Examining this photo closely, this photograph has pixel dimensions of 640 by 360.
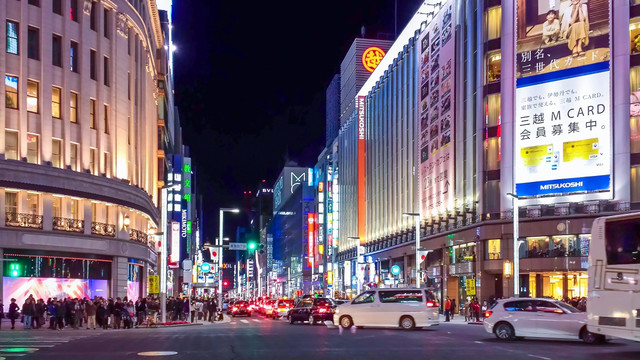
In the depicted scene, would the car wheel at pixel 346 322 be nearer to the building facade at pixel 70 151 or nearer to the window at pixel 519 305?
the window at pixel 519 305

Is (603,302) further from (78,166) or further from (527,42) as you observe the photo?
(527,42)

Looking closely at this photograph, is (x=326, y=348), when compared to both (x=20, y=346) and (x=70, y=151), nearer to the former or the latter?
(x=20, y=346)

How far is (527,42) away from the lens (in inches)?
2500

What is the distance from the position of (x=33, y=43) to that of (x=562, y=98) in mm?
37077

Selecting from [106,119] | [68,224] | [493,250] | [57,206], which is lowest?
[493,250]

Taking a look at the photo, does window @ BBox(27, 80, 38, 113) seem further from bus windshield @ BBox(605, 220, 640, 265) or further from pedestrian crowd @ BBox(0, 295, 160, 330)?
bus windshield @ BBox(605, 220, 640, 265)

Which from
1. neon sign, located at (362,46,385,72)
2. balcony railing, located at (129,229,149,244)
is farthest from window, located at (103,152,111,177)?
neon sign, located at (362,46,385,72)

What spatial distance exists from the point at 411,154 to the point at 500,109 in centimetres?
2252

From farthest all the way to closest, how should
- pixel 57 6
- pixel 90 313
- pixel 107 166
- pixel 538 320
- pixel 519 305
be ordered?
pixel 107 166, pixel 57 6, pixel 90 313, pixel 519 305, pixel 538 320

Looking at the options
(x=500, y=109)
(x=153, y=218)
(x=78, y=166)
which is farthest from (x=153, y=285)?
(x=500, y=109)

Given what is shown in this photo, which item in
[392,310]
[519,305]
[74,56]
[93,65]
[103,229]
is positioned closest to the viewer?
[519,305]

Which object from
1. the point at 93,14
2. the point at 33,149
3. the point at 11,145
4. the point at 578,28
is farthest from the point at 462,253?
the point at 11,145

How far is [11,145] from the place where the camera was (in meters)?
47.5

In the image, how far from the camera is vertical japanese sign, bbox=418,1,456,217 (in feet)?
240
